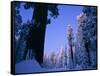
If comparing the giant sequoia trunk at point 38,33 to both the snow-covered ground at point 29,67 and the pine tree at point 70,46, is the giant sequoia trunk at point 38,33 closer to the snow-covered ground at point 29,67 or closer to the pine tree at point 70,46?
the snow-covered ground at point 29,67

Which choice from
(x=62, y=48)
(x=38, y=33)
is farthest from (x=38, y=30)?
(x=62, y=48)

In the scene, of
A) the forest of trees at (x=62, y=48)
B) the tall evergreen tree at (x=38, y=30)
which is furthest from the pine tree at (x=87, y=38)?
the tall evergreen tree at (x=38, y=30)

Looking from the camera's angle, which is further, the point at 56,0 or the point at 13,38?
the point at 56,0

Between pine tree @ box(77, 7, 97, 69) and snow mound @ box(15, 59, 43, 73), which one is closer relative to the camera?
snow mound @ box(15, 59, 43, 73)

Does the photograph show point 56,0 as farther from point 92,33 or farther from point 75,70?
point 75,70

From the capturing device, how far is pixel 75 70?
238cm

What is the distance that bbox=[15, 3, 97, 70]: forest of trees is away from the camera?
2191 mm

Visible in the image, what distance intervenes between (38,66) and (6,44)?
1.06ft

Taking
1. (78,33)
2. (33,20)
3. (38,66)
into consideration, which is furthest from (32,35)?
(78,33)

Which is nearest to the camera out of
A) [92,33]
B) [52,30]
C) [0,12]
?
Result: [0,12]

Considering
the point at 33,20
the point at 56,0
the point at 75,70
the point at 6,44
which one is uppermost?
the point at 56,0

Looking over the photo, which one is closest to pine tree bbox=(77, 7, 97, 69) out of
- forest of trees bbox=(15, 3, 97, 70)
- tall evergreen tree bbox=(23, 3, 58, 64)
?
forest of trees bbox=(15, 3, 97, 70)

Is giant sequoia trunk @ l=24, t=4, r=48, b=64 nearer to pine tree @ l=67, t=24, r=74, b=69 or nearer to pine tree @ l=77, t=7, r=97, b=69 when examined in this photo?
pine tree @ l=67, t=24, r=74, b=69

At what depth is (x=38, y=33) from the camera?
2244 millimetres
